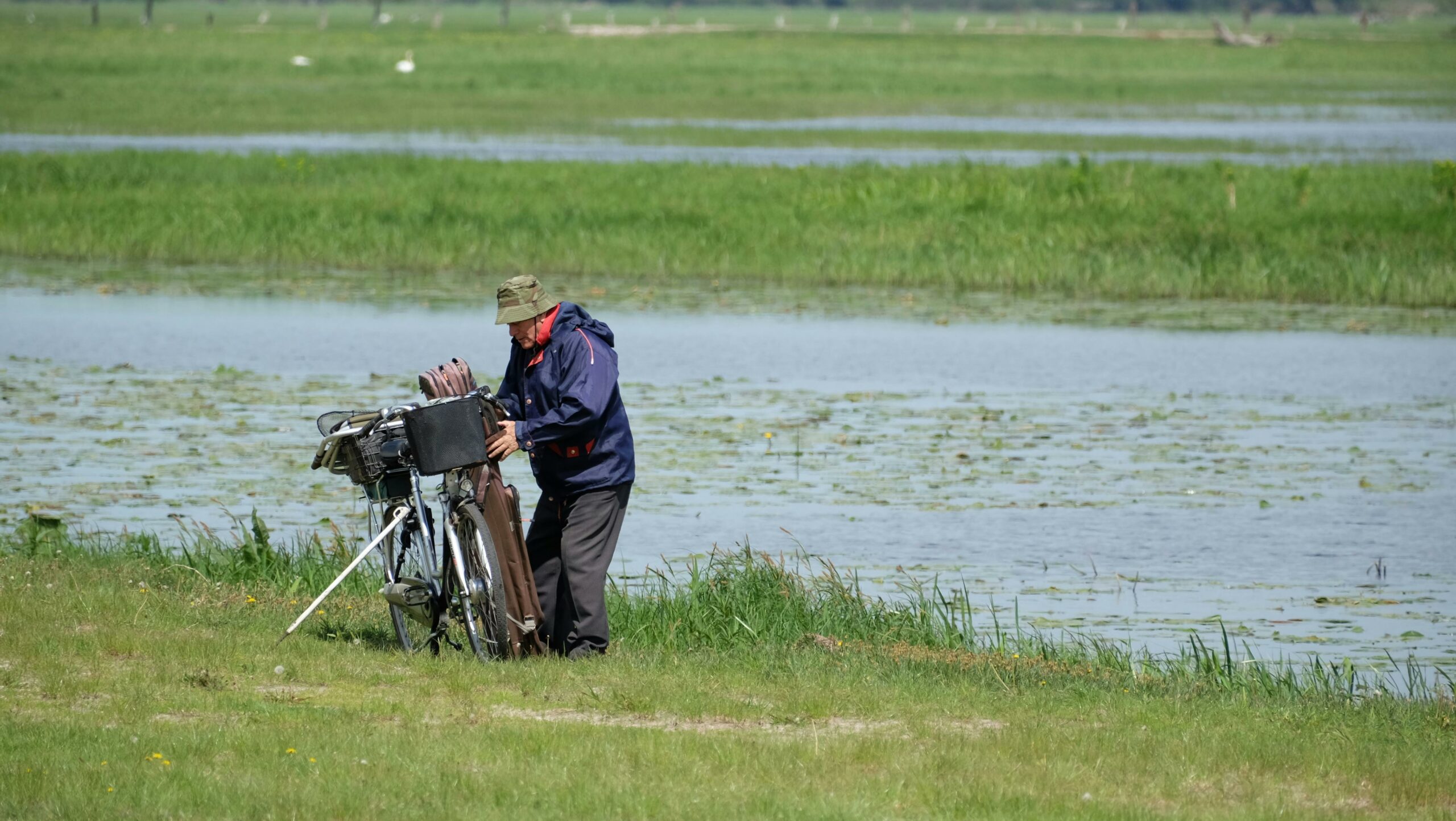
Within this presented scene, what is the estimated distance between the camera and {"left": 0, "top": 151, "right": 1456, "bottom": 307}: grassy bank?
29.1 m

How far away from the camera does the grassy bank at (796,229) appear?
95.4 ft

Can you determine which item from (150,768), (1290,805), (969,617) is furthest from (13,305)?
(1290,805)

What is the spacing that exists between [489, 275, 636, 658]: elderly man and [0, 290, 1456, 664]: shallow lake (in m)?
3.21

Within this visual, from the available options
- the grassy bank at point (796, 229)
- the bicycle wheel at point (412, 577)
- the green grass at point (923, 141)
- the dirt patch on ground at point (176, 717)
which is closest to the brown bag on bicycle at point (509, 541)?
the bicycle wheel at point (412, 577)

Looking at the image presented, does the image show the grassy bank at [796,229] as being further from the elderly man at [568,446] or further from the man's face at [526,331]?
the man's face at [526,331]

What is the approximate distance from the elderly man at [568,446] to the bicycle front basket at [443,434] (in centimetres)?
17

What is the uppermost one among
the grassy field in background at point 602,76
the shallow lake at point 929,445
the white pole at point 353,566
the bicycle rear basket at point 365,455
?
the grassy field in background at point 602,76

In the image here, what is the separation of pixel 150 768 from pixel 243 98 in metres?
57.7

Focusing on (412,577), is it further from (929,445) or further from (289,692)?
(929,445)

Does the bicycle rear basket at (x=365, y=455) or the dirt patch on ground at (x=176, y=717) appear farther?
the bicycle rear basket at (x=365, y=455)

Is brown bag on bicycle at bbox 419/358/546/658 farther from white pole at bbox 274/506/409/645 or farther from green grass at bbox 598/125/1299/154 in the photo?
green grass at bbox 598/125/1299/154

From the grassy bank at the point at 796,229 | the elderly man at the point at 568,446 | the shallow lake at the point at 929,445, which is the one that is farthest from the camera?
the grassy bank at the point at 796,229

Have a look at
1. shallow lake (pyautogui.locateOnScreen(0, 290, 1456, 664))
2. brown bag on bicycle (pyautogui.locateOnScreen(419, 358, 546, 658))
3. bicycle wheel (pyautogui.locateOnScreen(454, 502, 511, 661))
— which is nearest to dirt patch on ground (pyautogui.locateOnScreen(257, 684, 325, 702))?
bicycle wheel (pyautogui.locateOnScreen(454, 502, 511, 661))

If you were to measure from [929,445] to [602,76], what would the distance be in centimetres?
5967
